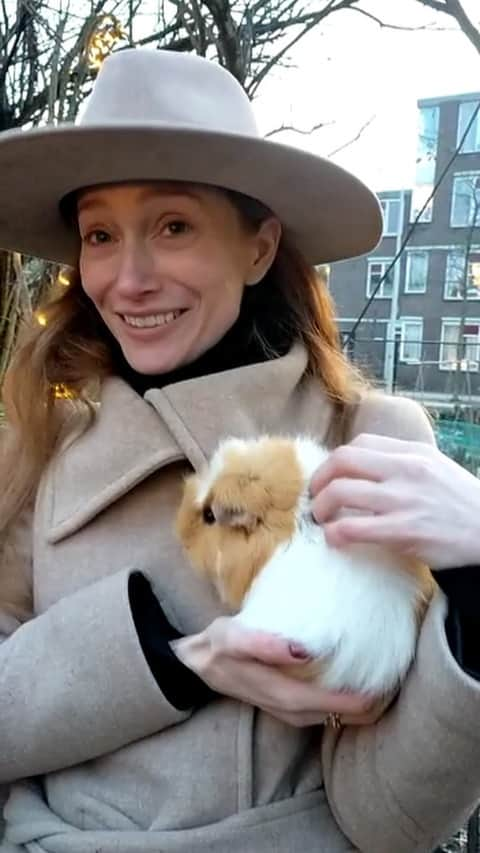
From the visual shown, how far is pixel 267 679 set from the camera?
2.81 ft

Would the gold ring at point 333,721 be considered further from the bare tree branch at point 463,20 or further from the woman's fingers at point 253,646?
the bare tree branch at point 463,20

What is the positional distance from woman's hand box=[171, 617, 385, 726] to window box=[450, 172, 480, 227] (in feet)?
8.40

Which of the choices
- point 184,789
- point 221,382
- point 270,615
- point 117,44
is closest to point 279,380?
point 221,382

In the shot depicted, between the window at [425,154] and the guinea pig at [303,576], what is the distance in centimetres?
249

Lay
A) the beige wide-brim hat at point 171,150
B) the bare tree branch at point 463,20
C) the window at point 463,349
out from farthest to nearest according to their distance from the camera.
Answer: the window at point 463,349
the bare tree branch at point 463,20
the beige wide-brim hat at point 171,150

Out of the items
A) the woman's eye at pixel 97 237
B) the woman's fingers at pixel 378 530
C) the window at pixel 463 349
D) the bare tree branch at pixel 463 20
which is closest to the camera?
the woman's fingers at pixel 378 530

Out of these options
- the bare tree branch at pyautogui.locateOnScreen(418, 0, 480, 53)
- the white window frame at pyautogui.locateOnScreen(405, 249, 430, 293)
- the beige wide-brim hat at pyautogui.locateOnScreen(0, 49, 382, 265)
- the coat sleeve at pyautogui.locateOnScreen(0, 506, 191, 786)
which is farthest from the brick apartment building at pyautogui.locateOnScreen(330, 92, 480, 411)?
the coat sleeve at pyautogui.locateOnScreen(0, 506, 191, 786)

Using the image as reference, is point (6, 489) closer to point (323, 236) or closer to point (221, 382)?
point (221, 382)

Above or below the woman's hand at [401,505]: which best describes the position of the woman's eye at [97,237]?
above

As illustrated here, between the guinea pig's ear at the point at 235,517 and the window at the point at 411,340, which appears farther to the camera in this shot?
the window at the point at 411,340

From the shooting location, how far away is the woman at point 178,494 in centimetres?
84

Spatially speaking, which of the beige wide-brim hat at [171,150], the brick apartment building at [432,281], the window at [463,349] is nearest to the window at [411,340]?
the brick apartment building at [432,281]

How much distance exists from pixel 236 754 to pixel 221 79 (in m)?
0.84

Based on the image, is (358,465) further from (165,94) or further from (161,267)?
(165,94)
